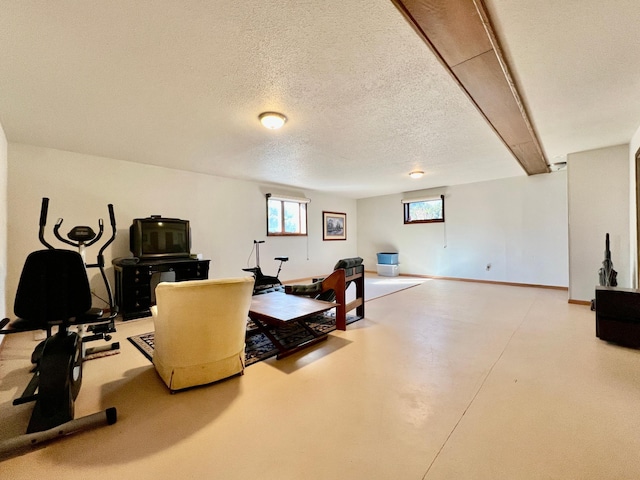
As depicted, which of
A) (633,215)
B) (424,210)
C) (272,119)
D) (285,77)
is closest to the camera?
(285,77)

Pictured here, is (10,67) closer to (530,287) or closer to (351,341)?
(351,341)

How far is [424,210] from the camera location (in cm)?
778

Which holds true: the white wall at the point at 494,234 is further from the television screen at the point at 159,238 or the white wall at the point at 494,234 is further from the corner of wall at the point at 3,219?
the corner of wall at the point at 3,219

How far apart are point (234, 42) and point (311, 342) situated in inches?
107

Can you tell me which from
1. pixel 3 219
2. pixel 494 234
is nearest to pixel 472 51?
pixel 3 219

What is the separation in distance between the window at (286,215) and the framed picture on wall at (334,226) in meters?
0.84

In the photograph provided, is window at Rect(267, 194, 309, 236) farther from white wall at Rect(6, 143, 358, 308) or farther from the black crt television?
the black crt television

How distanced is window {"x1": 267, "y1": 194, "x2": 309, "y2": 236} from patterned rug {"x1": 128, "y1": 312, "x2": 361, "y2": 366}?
346cm

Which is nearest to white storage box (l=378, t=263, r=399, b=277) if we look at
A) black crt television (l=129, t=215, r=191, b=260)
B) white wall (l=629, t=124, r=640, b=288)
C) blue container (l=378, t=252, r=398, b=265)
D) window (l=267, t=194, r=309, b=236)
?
blue container (l=378, t=252, r=398, b=265)

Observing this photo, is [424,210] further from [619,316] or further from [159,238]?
[159,238]

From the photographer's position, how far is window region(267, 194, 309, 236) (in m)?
6.69

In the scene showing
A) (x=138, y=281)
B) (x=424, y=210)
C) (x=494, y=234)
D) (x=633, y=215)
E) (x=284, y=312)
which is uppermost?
(x=424, y=210)

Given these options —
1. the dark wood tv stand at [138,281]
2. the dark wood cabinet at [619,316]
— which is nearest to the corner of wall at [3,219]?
the dark wood tv stand at [138,281]

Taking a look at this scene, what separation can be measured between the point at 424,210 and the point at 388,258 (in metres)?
1.75
